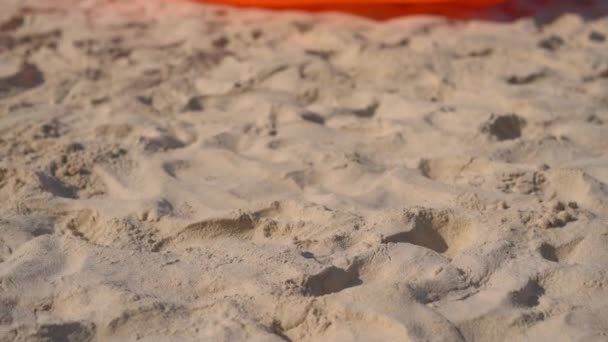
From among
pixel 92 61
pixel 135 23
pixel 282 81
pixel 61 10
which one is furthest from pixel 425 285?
pixel 61 10

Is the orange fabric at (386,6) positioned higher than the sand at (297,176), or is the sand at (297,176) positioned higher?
the orange fabric at (386,6)

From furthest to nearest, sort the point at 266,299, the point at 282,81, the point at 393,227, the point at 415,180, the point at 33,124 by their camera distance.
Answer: the point at 282,81
the point at 33,124
the point at 415,180
the point at 393,227
the point at 266,299

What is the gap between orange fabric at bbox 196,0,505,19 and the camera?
3814 millimetres

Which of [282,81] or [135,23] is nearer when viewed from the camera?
[282,81]

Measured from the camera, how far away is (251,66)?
3.30 metres

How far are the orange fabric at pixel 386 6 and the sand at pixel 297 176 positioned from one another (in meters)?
0.09

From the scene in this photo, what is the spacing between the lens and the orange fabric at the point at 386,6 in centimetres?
381

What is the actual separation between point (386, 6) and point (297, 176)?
1.72 meters

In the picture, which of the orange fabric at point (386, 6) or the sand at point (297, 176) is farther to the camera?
the orange fabric at point (386, 6)

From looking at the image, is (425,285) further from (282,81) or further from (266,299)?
(282,81)

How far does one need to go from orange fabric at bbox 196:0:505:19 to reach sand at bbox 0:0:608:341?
0.29 feet

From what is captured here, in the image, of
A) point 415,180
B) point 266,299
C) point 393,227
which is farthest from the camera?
point 415,180

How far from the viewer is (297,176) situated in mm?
2379

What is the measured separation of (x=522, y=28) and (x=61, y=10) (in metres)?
2.26
